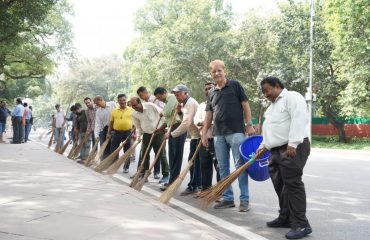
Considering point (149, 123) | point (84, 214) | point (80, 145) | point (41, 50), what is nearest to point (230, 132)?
point (84, 214)

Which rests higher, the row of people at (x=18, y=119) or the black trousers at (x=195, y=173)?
the row of people at (x=18, y=119)

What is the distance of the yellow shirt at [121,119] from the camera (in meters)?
9.34

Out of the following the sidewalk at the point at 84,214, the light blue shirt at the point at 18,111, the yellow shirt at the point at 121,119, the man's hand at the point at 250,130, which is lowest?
the sidewalk at the point at 84,214

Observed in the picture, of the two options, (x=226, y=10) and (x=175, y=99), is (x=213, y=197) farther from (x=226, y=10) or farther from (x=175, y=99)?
(x=226, y=10)

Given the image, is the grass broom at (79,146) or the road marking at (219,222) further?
the grass broom at (79,146)

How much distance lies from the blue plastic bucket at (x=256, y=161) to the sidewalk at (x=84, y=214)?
101 cm

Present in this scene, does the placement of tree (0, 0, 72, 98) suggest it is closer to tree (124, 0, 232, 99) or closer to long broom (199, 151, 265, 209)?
tree (124, 0, 232, 99)

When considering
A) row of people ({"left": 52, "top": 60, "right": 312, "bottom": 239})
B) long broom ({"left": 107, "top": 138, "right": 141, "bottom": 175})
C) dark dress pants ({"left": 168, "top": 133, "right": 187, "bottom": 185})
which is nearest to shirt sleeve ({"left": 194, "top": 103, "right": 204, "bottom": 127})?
row of people ({"left": 52, "top": 60, "right": 312, "bottom": 239})

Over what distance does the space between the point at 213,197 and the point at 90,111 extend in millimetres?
6846

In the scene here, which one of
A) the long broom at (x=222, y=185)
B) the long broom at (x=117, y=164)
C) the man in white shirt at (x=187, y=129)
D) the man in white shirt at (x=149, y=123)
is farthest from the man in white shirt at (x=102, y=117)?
the long broom at (x=222, y=185)

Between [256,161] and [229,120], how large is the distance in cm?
67

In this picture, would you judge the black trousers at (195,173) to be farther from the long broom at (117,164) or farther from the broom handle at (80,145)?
the broom handle at (80,145)

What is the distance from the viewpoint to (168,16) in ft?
133

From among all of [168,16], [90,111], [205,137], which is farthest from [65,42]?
[205,137]
